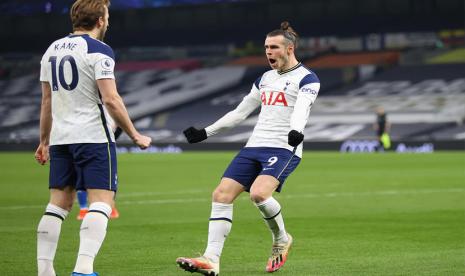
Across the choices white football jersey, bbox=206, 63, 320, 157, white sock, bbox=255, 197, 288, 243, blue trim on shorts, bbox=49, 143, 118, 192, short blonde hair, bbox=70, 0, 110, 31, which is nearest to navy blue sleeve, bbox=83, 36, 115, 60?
short blonde hair, bbox=70, 0, 110, 31

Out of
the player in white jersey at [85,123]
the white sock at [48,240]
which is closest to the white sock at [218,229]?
the player in white jersey at [85,123]

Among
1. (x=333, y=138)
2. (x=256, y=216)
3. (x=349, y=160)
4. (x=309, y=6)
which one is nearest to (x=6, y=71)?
(x=309, y=6)

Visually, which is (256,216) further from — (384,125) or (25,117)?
(25,117)

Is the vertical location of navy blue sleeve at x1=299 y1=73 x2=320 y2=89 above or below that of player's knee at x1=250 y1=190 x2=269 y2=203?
above

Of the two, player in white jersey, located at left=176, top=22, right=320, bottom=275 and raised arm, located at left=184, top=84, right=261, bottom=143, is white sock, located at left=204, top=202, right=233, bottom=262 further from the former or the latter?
raised arm, located at left=184, top=84, right=261, bottom=143

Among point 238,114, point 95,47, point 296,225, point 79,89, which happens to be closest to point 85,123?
point 79,89

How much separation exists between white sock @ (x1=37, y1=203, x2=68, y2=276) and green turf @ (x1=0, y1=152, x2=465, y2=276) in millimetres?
1370

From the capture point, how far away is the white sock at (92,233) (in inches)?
307

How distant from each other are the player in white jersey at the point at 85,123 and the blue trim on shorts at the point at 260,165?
190cm

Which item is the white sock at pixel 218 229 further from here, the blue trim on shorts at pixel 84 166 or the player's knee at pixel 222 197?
the blue trim on shorts at pixel 84 166

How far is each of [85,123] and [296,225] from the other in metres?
6.74

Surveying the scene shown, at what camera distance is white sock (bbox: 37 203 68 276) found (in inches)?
315

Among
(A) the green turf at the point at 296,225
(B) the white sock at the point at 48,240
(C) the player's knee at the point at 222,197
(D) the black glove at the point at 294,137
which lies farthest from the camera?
(A) the green turf at the point at 296,225

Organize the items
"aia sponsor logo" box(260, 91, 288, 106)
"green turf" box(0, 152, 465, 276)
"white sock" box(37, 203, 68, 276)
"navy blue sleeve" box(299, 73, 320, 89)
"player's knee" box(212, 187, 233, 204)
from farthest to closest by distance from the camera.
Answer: "green turf" box(0, 152, 465, 276) → "aia sponsor logo" box(260, 91, 288, 106) → "navy blue sleeve" box(299, 73, 320, 89) → "player's knee" box(212, 187, 233, 204) → "white sock" box(37, 203, 68, 276)
